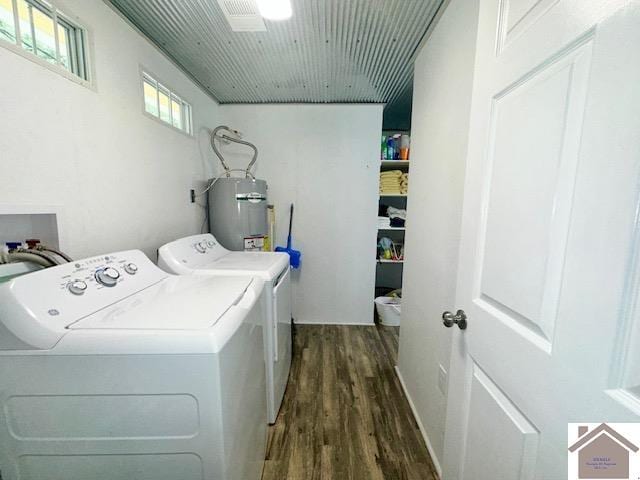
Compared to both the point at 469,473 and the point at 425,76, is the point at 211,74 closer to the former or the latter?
the point at 425,76

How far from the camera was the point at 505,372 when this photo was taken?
64cm

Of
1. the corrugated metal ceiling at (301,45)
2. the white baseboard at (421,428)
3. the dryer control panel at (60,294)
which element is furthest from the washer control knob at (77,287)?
the white baseboard at (421,428)

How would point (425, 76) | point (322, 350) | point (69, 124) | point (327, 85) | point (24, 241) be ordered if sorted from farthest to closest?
1. point (322, 350)
2. point (327, 85)
3. point (425, 76)
4. point (69, 124)
5. point (24, 241)

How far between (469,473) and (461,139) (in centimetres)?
126

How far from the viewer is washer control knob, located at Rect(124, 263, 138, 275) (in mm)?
1042

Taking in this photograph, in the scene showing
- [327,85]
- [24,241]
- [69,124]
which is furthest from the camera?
[327,85]

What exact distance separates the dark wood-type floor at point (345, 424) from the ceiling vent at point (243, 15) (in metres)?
2.34

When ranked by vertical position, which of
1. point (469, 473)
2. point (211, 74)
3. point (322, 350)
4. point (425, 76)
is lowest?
point (322, 350)

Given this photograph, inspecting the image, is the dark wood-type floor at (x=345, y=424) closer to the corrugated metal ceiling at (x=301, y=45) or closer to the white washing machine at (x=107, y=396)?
the white washing machine at (x=107, y=396)

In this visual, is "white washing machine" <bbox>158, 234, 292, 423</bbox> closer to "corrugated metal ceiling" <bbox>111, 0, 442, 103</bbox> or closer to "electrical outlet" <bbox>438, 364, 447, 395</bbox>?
"electrical outlet" <bbox>438, 364, 447, 395</bbox>

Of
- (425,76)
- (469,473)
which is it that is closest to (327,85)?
(425,76)

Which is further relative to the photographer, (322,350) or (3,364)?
(322,350)

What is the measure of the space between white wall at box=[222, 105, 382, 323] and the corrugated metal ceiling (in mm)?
245

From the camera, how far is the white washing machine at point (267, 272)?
1.36 metres
